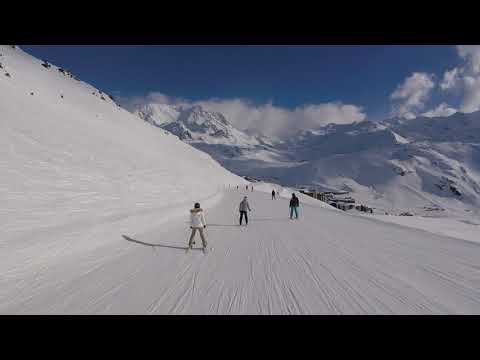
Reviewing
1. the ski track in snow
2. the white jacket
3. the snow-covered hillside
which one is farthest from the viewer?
the white jacket

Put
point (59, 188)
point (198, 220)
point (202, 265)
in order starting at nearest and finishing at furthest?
point (202, 265), point (198, 220), point (59, 188)

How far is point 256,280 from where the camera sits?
18.2 feet

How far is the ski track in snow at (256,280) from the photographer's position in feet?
14.3

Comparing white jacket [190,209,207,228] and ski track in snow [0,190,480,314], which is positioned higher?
white jacket [190,209,207,228]

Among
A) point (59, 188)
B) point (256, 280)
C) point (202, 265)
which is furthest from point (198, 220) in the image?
point (59, 188)

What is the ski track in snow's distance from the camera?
14.3 ft

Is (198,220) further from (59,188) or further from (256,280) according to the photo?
(59,188)

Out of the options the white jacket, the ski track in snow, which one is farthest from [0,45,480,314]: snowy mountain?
the white jacket

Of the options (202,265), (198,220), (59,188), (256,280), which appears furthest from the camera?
(59,188)

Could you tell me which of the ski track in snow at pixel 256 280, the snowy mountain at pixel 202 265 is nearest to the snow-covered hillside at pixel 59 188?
the snowy mountain at pixel 202 265

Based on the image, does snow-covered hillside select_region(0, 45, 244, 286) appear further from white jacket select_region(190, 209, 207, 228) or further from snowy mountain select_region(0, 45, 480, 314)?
white jacket select_region(190, 209, 207, 228)
